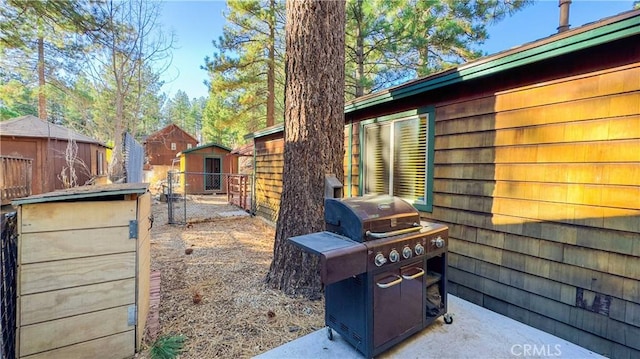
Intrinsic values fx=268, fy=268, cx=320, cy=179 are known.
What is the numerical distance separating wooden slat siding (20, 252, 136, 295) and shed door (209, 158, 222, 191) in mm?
15312

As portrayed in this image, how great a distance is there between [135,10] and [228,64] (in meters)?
3.54

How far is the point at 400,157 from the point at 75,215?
353 centimetres

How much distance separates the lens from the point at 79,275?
1915 millimetres

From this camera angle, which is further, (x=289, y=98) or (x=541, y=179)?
(x=289, y=98)

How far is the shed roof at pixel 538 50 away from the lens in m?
1.93

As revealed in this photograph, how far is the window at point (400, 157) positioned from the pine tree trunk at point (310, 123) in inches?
41.9

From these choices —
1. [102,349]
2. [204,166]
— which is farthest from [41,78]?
[102,349]

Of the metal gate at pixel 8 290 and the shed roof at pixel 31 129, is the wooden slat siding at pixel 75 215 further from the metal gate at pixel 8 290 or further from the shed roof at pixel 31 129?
the shed roof at pixel 31 129

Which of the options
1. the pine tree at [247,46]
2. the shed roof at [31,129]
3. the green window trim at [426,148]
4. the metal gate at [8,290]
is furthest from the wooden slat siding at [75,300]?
the shed roof at [31,129]

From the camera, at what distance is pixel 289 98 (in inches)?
130

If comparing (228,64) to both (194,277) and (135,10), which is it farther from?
(194,277)

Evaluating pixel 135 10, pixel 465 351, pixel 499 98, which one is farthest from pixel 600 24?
pixel 135 10

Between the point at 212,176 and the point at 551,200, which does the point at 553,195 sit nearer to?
the point at 551,200

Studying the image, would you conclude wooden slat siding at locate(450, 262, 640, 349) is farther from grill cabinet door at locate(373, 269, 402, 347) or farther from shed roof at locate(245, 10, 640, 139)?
shed roof at locate(245, 10, 640, 139)
